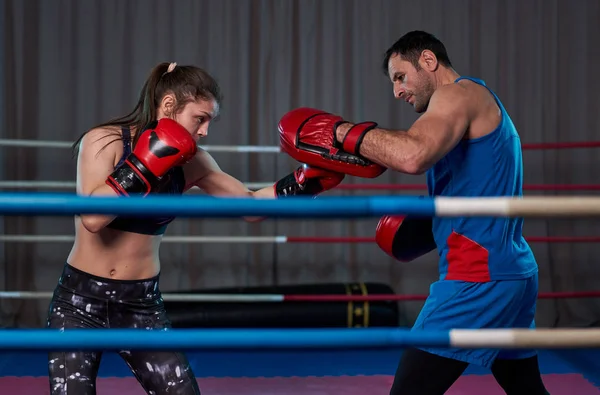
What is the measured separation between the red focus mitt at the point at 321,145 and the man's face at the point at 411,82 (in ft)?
0.81

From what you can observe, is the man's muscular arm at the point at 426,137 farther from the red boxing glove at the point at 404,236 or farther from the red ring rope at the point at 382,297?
the red ring rope at the point at 382,297

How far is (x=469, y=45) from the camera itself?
4293 millimetres

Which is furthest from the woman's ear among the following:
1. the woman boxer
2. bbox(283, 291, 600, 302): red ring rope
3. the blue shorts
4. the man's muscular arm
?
bbox(283, 291, 600, 302): red ring rope

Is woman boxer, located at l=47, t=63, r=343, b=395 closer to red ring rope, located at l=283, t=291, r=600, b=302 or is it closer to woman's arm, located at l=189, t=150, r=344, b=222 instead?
woman's arm, located at l=189, t=150, r=344, b=222

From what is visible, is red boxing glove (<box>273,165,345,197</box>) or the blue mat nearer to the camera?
red boxing glove (<box>273,165,345,197</box>)

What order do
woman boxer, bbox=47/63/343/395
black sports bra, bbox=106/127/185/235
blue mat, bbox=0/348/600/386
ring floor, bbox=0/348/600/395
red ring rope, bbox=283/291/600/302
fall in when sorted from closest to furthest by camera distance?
woman boxer, bbox=47/63/343/395 → black sports bra, bbox=106/127/185/235 → ring floor, bbox=0/348/600/395 → blue mat, bbox=0/348/600/386 → red ring rope, bbox=283/291/600/302

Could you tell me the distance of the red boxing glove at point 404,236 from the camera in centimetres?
173

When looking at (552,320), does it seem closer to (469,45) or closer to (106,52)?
(469,45)

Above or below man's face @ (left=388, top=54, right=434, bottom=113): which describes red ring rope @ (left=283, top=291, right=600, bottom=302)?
below

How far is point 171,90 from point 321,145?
0.43 meters

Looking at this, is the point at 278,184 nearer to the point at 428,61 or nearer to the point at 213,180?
the point at 213,180

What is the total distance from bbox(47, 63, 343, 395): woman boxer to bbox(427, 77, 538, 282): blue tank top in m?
0.40

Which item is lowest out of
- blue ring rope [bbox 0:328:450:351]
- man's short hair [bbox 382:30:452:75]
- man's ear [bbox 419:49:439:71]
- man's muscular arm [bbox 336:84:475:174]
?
blue ring rope [bbox 0:328:450:351]

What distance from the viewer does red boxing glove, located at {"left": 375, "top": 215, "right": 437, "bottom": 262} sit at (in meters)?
1.73
